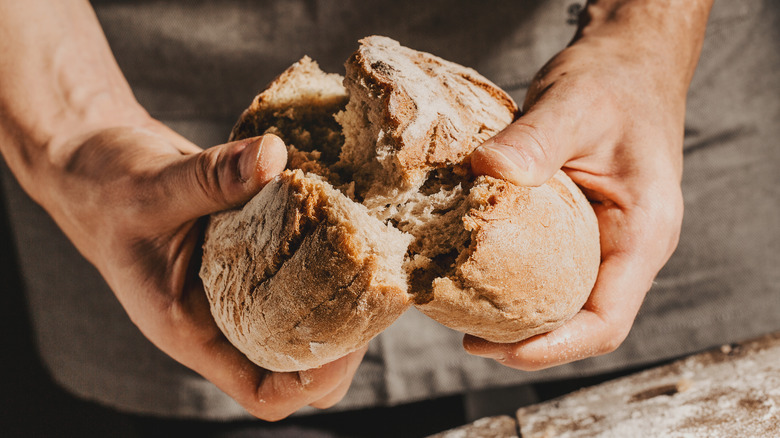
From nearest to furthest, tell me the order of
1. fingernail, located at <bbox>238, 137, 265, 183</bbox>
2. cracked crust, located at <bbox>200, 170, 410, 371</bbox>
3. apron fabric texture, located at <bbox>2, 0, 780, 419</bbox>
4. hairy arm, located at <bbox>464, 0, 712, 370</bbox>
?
1. cracked crust, located at <bbox>200, 170, 410, 371</bbox>
2. fingernail, located at <bbox>238, 137, 265, 183</bbox>
3. hairy arm, located at <bbox>464, 0, 712, 370</bbox>
4. apron fabric texture, located at <bbox>2, 0, 780, 419</bbox>

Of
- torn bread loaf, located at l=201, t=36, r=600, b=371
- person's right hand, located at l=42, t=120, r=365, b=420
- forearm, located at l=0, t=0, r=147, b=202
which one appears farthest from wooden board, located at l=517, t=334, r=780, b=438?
forearm, located at l=0, t=0, r=147, b=202

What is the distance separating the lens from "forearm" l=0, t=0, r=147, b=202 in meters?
1.79

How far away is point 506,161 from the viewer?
41.8 inches

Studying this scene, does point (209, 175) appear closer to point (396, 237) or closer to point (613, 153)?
point (396, 237)

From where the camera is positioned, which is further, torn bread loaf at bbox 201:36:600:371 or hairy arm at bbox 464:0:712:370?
hairy arm at bbox 464:0:712:370

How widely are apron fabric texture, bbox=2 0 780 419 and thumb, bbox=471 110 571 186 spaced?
3.19 feet

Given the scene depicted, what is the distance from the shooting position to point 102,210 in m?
1.50

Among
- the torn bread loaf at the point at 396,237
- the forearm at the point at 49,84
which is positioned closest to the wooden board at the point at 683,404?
the torn bread loaf at the point at 396,237

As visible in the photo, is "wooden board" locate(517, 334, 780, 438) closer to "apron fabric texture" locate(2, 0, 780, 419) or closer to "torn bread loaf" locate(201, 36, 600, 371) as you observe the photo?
"apron fabric texture" locate(2, 0, 780, 419)

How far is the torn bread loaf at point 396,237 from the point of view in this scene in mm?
1019

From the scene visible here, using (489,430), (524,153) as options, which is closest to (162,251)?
(524,153)

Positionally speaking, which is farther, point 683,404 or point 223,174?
point 683,404

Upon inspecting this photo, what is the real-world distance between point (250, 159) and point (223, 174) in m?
0.09

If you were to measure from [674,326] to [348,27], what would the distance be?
1.86 metres
